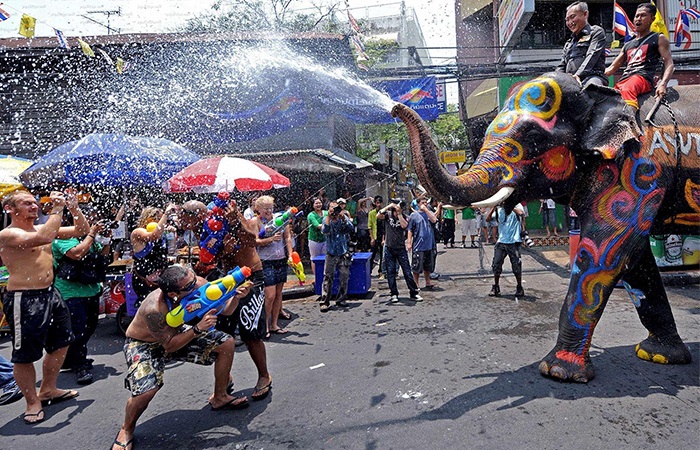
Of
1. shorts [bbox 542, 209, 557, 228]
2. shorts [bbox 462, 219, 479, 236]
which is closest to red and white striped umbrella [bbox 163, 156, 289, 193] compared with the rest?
shorts [bbox 462, 219, 479, 236]

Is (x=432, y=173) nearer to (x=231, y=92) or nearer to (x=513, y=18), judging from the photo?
(x=513, y=18)

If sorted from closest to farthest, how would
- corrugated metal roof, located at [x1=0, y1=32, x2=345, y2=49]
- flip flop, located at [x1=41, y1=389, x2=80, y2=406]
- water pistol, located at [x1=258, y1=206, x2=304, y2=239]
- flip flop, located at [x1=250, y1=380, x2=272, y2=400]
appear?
flip flop, located at [x1=250, y1=380, x2=272, y2=400] < flip flop, located at [x1=41, y1=389, x2=80, y2=406] < water pistol, located at [x1=258, y1=206, x2=304, y2=239] < corrugated metal roof, located at [x1=0, y1=32, x2=345, y2=49]

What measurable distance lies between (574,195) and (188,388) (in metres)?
4.11

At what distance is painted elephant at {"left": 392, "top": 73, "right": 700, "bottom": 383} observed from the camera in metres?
3.67

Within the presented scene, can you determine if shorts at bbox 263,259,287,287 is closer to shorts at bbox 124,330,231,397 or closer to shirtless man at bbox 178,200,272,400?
shirtless man at bbox 178,200,272,400

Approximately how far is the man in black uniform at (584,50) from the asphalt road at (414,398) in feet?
8.77

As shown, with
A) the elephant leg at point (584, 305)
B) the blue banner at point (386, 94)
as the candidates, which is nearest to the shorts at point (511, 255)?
the elephant leg at point (584, 305)

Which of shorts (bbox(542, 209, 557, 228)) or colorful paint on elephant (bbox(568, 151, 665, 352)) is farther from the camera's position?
shorts (bbox(542, 209, 557, 228))

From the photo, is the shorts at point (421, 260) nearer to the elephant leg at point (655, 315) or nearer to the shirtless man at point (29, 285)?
the elephant leg at point (655, 315)

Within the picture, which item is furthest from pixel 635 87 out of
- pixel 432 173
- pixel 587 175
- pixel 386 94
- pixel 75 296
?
pixel 386 94

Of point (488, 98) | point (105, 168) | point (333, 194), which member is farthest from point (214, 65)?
point (488, 98)

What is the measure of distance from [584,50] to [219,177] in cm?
452

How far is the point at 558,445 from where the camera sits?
287 centimetres

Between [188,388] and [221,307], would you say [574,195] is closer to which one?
[221,307]
